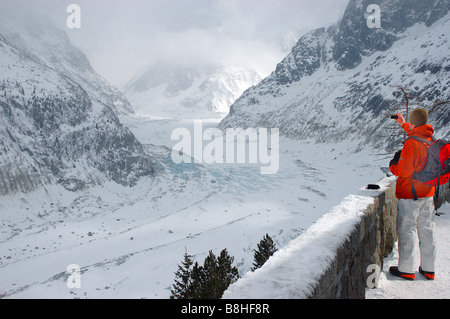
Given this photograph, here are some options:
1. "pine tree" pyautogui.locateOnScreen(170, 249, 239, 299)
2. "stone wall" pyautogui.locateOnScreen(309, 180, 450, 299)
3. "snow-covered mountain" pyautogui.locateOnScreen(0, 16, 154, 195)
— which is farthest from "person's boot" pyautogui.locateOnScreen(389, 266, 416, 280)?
"snow-covered mountain" pyautogui.locateOnScreen(0, 16, 154, 195)

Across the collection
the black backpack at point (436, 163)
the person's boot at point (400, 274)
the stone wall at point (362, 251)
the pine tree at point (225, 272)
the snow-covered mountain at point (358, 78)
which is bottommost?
the pine tree at point (225, 272)

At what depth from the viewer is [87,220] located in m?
42.4

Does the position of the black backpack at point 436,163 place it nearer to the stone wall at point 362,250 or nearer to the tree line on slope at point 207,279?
the stone wall at point 362,250

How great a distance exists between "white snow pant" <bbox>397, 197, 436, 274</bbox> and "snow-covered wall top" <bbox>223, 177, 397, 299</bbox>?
0.37 meters

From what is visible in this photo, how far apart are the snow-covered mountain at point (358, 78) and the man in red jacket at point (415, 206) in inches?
1618

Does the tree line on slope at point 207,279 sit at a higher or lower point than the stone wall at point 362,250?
lower

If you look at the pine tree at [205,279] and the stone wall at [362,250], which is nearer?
the stone wall at [362,250]

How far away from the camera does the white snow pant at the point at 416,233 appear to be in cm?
456

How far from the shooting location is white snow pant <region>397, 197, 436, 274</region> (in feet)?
15.0

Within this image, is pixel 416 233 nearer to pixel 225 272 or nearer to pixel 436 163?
pixel 436 163

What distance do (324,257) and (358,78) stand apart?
101200 mm

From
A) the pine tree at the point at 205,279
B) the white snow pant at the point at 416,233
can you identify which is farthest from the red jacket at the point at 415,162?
the pine tree at the point at 205,279

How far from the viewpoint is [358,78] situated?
304 ft

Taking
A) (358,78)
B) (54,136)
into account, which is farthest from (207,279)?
(358,78)
